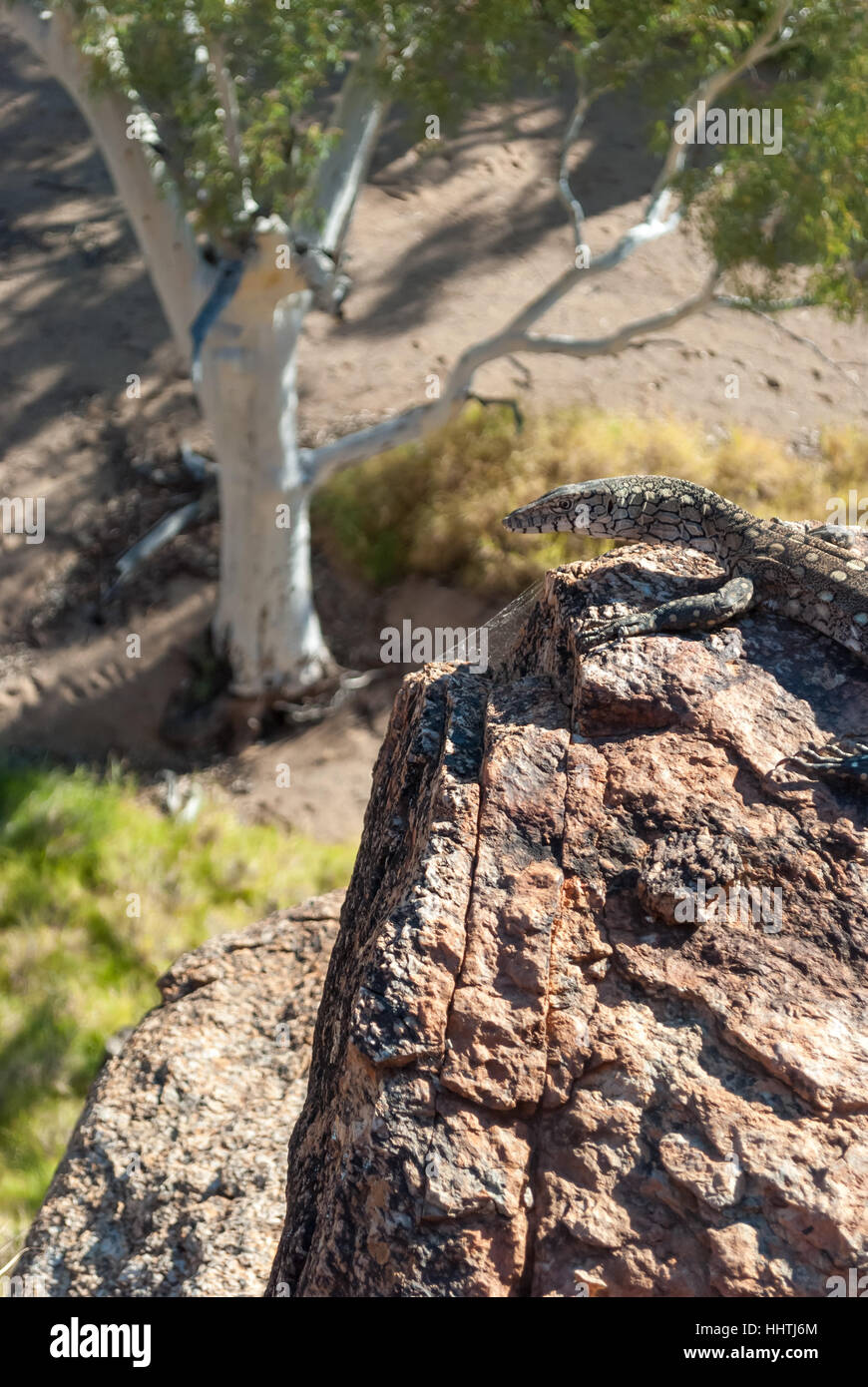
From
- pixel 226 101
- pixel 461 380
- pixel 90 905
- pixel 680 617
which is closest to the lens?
pixel 680 617

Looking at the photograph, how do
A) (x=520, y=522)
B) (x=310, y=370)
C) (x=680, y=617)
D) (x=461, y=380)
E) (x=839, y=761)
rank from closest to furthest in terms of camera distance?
(x=839, y=761) < (x=680, y=617) < (x=520, y=522) < (x=461, y=380) < (x=310, y=370)

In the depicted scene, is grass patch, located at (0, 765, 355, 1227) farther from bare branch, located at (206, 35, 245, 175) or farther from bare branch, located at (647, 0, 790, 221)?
bare branch, located at (647, 0, 790, 221)

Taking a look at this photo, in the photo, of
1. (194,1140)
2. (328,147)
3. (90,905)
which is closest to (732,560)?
(194,1140)

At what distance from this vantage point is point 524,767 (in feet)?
13.1

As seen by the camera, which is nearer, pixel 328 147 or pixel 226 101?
pixel 226 101

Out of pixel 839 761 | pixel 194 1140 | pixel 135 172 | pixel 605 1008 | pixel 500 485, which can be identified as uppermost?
pixel 135 172

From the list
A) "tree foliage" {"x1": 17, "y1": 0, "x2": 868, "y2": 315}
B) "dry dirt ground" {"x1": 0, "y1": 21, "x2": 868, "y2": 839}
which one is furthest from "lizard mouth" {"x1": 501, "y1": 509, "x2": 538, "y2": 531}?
"dry dirt ground" {"x1": 0, "y1": 21, "x2": 868, "y2": 839}

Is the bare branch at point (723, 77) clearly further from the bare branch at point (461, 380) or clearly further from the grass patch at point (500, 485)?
the grass patch at point (500, 485)

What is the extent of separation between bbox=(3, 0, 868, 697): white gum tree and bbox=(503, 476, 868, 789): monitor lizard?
575 centimetres

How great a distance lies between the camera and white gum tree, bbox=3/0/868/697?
10016mm

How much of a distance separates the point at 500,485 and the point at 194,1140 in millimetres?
10562

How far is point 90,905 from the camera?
10609mm

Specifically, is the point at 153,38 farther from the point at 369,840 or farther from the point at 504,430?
the point at 369,840

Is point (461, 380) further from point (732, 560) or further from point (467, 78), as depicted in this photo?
point (732, 560)
